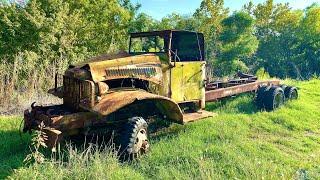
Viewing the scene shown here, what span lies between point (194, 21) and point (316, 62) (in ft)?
32.4

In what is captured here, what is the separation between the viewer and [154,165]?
18.1 ft

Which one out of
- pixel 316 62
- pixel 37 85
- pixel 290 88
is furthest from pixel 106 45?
pixel 316 62

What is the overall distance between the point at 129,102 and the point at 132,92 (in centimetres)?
42

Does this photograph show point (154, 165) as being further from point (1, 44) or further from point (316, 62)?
point (316, 62)

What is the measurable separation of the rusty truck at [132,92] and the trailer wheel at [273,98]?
1.53 meters

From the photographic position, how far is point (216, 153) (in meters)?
5.93

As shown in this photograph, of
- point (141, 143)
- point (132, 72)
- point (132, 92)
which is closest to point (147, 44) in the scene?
point (132, 72)

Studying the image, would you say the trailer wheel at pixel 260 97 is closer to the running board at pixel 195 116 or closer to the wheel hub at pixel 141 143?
the running board at pixel 195 116

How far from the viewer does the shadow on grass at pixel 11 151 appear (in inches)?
211

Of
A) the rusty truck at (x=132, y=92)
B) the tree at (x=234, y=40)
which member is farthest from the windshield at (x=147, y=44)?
the tree at (x=234, y=40)

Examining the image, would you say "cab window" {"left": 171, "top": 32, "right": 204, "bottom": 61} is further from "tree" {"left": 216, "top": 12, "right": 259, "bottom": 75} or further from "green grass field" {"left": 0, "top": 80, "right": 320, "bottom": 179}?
"tree" {"left": 216, "top": 12, "right": 259, "bottom": 75}

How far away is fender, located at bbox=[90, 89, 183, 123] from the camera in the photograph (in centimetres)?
540

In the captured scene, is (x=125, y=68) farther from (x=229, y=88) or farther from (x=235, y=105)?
(x=235, y=105)

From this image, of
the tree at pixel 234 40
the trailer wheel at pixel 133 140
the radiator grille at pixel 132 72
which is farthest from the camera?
the tree at pixel 234 40
